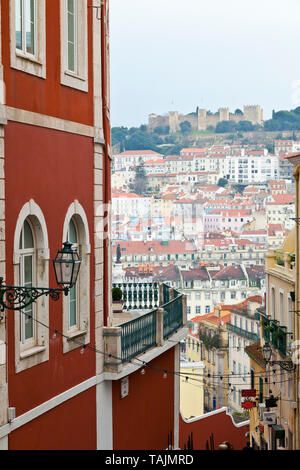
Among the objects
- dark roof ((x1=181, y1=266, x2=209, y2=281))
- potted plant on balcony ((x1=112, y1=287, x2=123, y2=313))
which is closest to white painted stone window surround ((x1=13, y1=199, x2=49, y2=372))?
potted plant on balcony ((x1=112, y1=287, x2=123, y2=313))

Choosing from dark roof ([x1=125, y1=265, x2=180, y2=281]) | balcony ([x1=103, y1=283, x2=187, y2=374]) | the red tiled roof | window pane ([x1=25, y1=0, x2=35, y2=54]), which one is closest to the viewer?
window pane ([x1=25, y1=0, x2=35, y2=54])

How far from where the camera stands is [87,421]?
399 inches

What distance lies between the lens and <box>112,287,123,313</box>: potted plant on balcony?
550 inches

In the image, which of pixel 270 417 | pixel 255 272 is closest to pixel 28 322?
pixel 270 417

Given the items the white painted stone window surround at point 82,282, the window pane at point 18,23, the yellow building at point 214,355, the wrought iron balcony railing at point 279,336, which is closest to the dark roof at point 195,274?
the yellow building at point 214,355

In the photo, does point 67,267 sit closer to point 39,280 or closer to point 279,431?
point 39,280

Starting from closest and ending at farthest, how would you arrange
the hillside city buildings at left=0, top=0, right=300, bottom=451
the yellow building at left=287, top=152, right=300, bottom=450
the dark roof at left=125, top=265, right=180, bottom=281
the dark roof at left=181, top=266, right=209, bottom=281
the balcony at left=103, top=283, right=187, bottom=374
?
1. the hillside city buildings at left=0, top=0, right=300, bottom=451
2. the balcony at left=103, top=283, right=187, bottom=374
3. the yellow building at left=287, top=152, right=300, bottom=450
4. the dark roof at left=181, top=266, right=209, bottom=281
5. the dark roof at left=125, top=265, right=180, bottom=281

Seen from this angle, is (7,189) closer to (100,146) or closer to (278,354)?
(100,146)

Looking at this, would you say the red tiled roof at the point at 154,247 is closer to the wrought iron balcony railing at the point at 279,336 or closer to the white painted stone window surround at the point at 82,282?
the wrought iron balcony railing at the point at 279,336

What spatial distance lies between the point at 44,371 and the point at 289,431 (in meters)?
14.0

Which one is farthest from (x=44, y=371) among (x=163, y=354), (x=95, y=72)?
(x=163, y=354)

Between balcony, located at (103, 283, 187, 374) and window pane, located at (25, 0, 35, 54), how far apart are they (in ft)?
11.1

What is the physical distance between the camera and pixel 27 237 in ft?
28.3

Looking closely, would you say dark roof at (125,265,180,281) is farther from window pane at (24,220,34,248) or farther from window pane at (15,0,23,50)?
window pane at (15,0,23,50)
